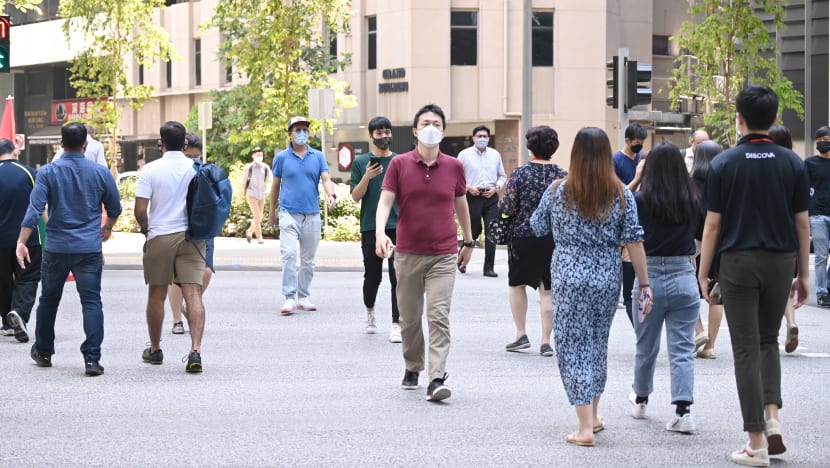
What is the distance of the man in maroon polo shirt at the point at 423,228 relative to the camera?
890cm

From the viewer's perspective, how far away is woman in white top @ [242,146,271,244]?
83.7 feet

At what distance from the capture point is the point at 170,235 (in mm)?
10070

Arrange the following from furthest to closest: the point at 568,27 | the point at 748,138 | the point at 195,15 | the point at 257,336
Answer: the point at 195,15, the point at 568,27, the point at 257,336, the point at 748,138

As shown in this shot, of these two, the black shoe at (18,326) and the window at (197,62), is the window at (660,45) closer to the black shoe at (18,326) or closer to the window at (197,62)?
Answer: the window at (197,62)

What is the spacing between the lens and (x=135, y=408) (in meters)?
8.52

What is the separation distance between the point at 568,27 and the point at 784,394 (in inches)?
1276

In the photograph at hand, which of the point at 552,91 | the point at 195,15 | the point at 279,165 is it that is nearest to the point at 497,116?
the point at 552,91

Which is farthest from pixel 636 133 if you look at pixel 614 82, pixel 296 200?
pixel 614 82

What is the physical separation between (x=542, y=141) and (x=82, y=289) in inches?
146

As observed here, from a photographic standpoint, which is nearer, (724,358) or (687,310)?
(687,310)

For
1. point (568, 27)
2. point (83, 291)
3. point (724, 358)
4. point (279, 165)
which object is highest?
point (568, 27)

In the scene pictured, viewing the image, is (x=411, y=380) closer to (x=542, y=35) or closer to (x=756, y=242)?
(x=756, y=242)

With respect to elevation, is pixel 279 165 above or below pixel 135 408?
above

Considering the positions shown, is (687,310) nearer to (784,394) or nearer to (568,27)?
(784,394)
